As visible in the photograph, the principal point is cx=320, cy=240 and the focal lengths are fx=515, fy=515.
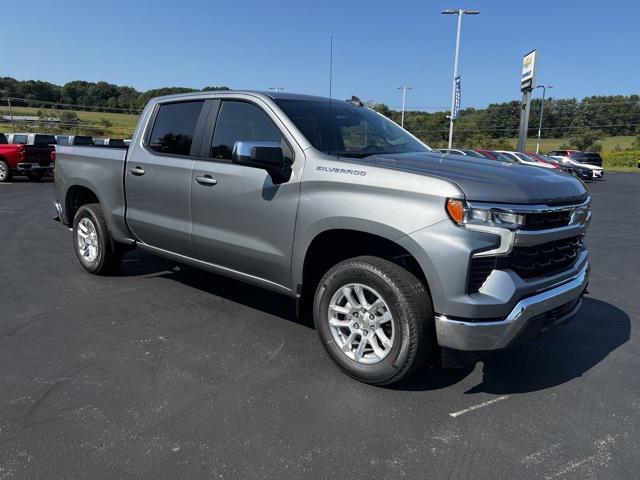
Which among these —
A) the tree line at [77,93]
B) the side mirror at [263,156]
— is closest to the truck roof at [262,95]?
the side mirror at [263,156]

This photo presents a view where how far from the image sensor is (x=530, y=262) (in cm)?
309

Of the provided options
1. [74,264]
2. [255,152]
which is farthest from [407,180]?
[74,264]

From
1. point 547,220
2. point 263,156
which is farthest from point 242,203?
point 547,220

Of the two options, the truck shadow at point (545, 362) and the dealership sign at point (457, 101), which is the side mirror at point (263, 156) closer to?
the truck shadow at point (545, 362)

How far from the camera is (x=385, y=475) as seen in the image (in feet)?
8.31

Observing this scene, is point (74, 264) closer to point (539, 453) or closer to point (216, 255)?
point (216, 255)

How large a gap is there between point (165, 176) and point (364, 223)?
222 cm

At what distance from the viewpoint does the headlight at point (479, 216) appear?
9.54ft

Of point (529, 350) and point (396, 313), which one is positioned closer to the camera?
point (396, 313)

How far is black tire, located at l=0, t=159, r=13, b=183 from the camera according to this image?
17.9m

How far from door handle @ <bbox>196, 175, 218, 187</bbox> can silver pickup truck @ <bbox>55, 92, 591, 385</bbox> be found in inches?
0.5

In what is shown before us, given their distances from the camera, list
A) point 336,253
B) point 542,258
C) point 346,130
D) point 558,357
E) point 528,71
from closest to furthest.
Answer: point 542,258 < point 336,253 < point 558,357 < point 346,130 < point 528,71

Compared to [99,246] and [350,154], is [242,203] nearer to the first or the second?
[350,154]

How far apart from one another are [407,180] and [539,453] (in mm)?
1664
